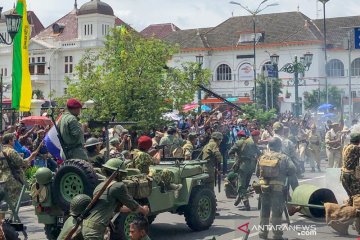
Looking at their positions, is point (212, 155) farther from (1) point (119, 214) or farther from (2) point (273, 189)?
(1) point (119, 214)

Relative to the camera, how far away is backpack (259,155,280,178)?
34.8 feet

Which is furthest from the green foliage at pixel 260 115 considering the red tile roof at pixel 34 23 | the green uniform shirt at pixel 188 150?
the red tile roof at pixel 34 23

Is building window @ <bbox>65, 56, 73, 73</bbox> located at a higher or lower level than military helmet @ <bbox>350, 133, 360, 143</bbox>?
higher

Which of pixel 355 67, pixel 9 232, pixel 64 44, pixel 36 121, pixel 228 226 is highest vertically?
pixel 64 44

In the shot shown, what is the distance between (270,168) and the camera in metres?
10.6

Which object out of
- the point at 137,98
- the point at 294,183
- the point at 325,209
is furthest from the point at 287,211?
the point at 137,98

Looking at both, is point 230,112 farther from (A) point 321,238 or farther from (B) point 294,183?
(A) point 321,238

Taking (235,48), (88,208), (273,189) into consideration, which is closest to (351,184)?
(273,189)

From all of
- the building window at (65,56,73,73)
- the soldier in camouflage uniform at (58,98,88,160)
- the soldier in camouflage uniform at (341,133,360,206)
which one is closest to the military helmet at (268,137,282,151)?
the soldier in camouflage uniform at (341,133,360,206)

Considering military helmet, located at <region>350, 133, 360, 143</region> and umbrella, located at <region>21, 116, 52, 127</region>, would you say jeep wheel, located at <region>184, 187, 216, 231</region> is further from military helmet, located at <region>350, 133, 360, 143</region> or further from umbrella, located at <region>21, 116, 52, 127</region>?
umbrella, located at <region>21, 116, 52, 127</region>

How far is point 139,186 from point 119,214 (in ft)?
2.22

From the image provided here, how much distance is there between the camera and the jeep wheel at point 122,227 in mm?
9438

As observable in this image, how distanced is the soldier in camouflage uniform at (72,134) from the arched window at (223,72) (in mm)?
62120

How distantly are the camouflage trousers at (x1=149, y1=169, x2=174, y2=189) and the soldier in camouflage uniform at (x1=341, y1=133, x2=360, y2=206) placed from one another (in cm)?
280
